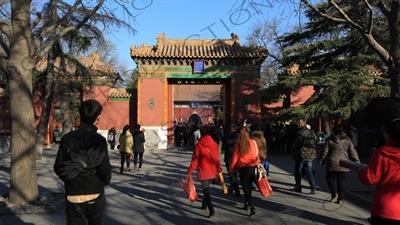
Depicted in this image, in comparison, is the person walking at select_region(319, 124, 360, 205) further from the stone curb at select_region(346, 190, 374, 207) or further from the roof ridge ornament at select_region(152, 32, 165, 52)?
the roof ridge ornament at select_region(152, 32, 165, 52)

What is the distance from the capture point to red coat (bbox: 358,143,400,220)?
3383 mm

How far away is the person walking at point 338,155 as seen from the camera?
24.6ft

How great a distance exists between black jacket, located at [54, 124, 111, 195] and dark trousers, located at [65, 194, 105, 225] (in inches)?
4.4

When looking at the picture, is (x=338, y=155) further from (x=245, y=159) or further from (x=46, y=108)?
(x=46, y=108)

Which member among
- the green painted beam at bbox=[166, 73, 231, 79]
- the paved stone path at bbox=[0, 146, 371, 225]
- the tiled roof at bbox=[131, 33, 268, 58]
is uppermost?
the tiled roof at bbox=[131, 33, 268, 58]

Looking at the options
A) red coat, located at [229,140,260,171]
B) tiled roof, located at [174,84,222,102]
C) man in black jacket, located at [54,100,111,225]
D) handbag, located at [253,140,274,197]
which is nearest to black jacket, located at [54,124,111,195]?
man in black jacket, located at [54,100,111,225]

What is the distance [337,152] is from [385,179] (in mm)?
4176

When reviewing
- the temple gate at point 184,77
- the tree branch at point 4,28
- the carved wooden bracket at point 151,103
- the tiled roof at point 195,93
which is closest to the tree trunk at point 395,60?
the tree branch at point 4,28

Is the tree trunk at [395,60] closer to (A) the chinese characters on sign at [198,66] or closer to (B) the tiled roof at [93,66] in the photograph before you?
(B) the tiled roof at [93,66]

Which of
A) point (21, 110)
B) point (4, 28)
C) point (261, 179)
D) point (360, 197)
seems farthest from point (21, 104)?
point (360, 197)

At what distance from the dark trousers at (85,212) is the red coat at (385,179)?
94.1 inches

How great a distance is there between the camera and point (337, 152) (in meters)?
7.50

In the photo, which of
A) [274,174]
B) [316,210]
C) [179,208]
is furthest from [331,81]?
[179,208]

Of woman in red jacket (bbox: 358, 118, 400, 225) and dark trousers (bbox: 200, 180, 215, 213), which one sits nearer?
woman in red jacket (bbox: 358, 118, 400, 225)
